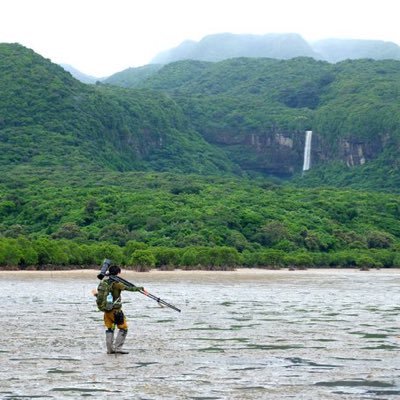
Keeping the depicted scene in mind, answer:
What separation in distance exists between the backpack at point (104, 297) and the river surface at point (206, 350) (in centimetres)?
98

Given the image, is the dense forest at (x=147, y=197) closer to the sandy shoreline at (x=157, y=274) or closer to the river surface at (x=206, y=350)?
the sandy shoreline at (x=157, y=274)

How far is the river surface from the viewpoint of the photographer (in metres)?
17.8

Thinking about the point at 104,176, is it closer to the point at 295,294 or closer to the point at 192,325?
the point at 295,294

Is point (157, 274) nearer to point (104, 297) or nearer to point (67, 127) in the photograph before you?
point (104, 297)

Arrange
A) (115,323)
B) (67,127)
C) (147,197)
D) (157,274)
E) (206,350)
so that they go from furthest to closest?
(67,127)
(147,197)
(157,274)
(206,350)
(115,323)

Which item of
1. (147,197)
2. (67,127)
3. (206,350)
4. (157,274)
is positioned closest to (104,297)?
(206,350)

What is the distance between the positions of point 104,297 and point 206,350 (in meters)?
2.55

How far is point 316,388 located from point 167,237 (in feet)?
263

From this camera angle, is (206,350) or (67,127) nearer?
(206,350)

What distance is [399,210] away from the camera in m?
131

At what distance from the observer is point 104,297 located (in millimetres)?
22812

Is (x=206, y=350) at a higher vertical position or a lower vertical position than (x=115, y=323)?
lower

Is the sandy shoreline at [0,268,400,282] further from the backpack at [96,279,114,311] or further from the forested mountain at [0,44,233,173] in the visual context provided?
the forested mountain at [0,44,233,173]

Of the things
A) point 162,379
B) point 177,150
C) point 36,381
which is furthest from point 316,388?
point 177,150
